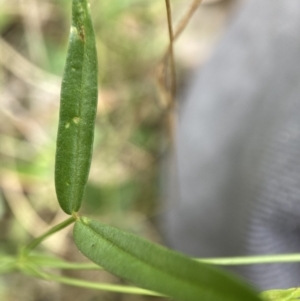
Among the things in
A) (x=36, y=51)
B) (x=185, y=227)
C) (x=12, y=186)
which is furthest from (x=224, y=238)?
(x=36, y=51)

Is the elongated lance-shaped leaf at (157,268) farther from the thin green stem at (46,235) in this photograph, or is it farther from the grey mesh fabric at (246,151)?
the grey mesh fabric at (246,151)

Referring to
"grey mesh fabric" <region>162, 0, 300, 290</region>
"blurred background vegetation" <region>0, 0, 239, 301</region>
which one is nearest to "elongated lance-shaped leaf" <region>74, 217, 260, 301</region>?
"grey mesh fabric" <region>162, 0, 300, 290</region>

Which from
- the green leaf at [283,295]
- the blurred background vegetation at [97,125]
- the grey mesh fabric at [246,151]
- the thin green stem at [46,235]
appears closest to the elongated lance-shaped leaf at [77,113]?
the thin green stem at [46,235]

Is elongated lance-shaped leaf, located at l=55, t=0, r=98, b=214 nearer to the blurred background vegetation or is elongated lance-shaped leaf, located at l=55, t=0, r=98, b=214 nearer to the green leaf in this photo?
the green leaf

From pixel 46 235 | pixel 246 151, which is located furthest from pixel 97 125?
pixel 46 235

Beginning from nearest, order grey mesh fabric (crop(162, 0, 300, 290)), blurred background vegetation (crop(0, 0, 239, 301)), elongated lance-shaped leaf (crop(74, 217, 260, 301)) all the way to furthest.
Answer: elongated lance-shaped leaf (crop(74, 217, 260, 301)) → grey mesh fabric (crop(162, 0, 300, 290)) → blurred background vegetation (crop(0, 0, 239, 301))

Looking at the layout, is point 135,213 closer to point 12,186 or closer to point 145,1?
point 12,186

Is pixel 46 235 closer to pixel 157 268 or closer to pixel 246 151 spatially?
pixel 157 268
